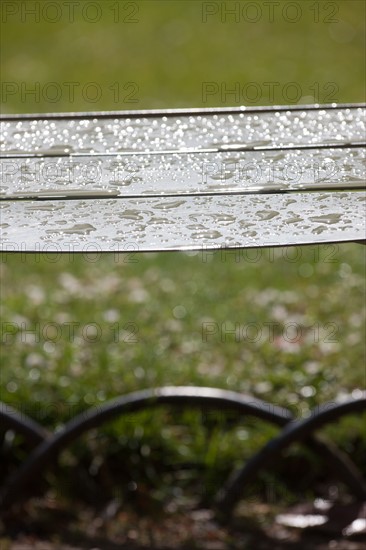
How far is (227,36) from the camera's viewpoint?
9.02m

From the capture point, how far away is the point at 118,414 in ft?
8.41

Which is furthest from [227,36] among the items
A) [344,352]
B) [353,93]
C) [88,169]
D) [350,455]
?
[88,169]

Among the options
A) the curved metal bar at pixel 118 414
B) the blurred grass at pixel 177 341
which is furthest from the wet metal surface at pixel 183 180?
the blurred grass at pixel 177 341

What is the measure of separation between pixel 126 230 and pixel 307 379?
1.90 m

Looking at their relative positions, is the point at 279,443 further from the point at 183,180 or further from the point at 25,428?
the point at 183,180

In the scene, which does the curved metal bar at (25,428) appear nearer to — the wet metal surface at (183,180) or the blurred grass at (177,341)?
the blurred grass at (177,341)

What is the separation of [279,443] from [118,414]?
16.3 inches

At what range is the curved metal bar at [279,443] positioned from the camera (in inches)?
100

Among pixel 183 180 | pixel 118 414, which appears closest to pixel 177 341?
pixel 118 414

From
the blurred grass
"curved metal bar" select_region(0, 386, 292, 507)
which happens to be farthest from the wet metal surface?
the blurred grass

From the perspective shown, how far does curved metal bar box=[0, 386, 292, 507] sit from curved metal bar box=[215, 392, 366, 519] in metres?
0.07

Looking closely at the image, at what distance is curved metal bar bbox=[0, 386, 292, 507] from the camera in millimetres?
2564

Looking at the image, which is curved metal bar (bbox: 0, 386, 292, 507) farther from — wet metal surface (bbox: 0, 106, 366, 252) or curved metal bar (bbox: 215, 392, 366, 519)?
wet metal surface (bbox: 0, 106, 366, 252)

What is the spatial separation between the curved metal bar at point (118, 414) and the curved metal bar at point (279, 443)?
0.23ft
